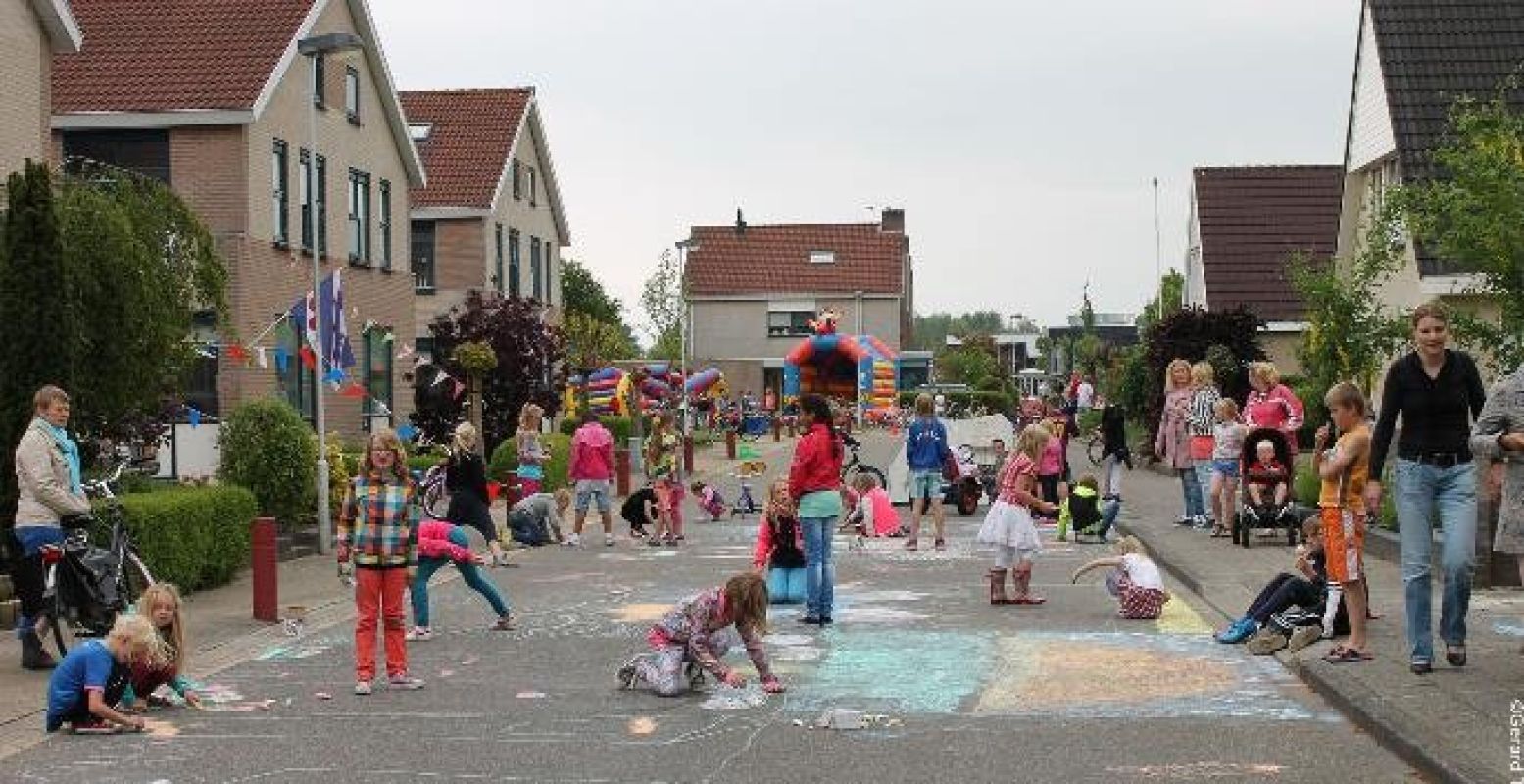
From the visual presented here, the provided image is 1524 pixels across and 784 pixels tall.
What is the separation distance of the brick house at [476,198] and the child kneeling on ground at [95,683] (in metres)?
35.4

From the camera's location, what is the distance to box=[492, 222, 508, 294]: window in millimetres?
47812

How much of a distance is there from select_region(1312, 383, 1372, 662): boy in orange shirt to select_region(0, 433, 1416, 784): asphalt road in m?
0.50

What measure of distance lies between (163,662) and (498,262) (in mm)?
38670

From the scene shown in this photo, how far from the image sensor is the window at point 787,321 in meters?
82.2

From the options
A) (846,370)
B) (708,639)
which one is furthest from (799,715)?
(846,370)

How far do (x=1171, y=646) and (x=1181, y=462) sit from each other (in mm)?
9865

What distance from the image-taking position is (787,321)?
3250 inches

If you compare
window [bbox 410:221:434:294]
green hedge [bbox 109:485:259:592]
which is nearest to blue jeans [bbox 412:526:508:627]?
green hedge [bbox 109:485:259:592]

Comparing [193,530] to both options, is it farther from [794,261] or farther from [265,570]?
[794,261]

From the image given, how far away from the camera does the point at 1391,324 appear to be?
21.7 meters

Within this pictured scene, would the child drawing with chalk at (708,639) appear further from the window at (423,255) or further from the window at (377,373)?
the window at (423,255)

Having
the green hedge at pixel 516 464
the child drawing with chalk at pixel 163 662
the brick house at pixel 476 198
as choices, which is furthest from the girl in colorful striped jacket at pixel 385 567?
the brick house at pixel 476 198

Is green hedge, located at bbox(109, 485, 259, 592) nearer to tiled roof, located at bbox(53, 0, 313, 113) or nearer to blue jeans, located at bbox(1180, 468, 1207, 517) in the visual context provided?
blue jeans, located at bbox(1180, 468, 1207, 517)

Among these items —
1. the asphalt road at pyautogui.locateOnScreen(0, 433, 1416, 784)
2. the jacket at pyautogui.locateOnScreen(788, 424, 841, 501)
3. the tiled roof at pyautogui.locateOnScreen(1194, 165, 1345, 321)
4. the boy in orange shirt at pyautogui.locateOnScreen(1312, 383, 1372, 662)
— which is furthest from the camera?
the tiled roof at pyautogui.locateOnScreen(1194, 165, 1345, 321)
